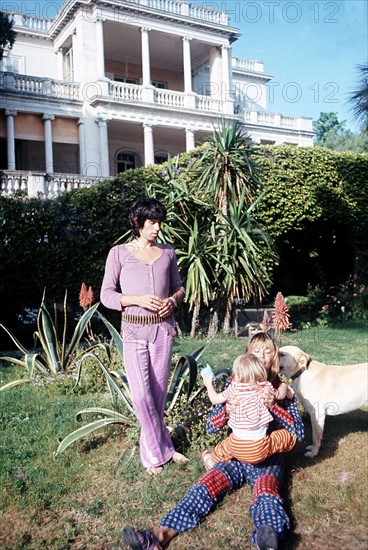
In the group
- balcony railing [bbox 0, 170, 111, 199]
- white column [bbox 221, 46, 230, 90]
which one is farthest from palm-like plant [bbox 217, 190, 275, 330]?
white column [bbox 221, 46, 230, 90]

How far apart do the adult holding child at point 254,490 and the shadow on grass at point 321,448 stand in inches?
4.9

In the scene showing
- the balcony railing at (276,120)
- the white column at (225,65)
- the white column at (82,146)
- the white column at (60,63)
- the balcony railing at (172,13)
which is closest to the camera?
the white column at (82,146)

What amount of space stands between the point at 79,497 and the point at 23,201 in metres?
7.43

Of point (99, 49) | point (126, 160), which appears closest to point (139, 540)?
point (99, 49)

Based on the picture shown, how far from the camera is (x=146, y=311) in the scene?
11.7 ft

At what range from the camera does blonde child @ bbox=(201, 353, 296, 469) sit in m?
3.34

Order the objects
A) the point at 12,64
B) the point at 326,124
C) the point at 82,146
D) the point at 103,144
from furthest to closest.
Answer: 1. the point at 326,124
2. the point at 12,64
3. the point at 82,146
4. the point at 103,144

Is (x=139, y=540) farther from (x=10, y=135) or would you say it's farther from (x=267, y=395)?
(x=10, y=135)

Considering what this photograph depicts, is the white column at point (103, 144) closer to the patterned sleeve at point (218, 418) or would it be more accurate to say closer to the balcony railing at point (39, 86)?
the balcony railing at point (39, 86)

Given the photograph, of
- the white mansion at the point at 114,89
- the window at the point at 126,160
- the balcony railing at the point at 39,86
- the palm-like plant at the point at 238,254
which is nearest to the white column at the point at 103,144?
the white mansion at the point at 114,89

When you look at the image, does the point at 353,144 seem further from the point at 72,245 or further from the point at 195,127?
the point at 72,245

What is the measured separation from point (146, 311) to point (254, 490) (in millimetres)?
1328

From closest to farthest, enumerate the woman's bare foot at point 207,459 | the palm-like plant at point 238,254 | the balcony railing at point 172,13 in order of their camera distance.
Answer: the woman's bare foot at point 207,459
the palm-like plant at point 238,254
the balcony railing at point 172,13

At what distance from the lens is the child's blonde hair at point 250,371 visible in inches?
133
